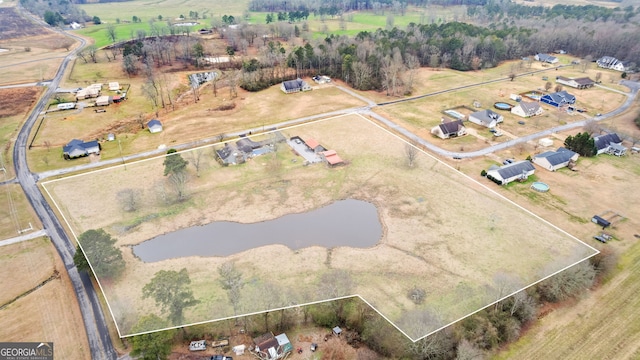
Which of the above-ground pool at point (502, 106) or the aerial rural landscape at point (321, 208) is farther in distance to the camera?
the above-ground pool at point (502, 106)

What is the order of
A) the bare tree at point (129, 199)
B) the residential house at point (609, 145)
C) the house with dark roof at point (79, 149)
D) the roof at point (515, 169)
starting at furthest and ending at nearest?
the residential house at point (609, 145) → the house with dark roof at point (79, 149) → the roof at point (515, 169) → the bare tree at point (129, 199)


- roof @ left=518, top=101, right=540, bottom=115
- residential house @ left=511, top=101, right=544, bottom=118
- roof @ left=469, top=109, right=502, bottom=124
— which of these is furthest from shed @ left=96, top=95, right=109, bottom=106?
roof @ left=518, top=101, right=540, bottom=115

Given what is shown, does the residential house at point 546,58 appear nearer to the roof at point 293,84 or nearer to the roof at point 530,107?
the roof at point 530,107

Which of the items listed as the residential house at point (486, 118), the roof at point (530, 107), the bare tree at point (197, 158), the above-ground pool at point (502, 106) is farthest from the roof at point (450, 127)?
the bare tree at point (197, 158)

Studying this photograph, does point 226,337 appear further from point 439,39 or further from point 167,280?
point 439,39

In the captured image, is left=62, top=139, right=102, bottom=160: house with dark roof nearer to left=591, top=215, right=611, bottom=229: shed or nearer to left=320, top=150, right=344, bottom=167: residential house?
left=320, top=150, right=344, bottom=167: residential house

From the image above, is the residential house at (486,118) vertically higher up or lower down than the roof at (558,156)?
higher up
